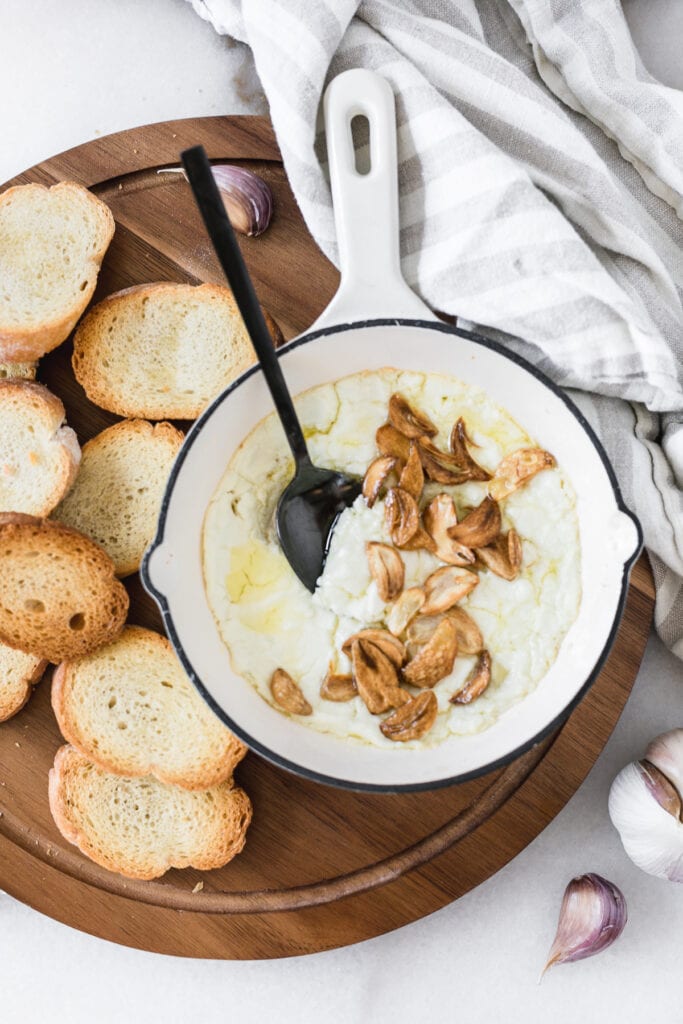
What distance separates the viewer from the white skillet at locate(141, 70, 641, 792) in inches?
67.5

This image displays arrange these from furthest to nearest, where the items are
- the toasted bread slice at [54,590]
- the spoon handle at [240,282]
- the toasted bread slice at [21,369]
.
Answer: the toasted bread slice at [21,369], the toasted bread slice at [54,590], the spoon handle at [240,282]

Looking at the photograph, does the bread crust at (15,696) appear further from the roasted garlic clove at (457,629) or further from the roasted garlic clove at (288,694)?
the roasted garlic clove at (457,629)

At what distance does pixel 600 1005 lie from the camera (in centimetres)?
218

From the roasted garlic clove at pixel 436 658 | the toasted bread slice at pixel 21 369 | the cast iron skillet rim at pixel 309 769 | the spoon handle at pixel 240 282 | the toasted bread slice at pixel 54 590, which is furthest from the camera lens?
the toasted bread slice at pixel 21 369

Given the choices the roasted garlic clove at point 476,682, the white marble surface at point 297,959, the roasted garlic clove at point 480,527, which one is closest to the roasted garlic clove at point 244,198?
the white marble surface at point 297,959

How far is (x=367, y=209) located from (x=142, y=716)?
3.80 ft

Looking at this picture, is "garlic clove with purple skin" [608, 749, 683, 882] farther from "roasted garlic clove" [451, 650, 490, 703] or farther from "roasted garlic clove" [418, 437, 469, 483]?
"roasted garlic clove" [418, 437, 469, 483]

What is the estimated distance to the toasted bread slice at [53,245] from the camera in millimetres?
1996

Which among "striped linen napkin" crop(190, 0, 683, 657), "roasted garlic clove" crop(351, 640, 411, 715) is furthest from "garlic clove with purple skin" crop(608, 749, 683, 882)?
"roasted garlic clove" crop(351, 640, 411, 715)

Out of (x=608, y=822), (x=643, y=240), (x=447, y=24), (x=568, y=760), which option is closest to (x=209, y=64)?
(x=447, y=24)

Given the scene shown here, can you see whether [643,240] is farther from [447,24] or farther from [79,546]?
[79,546]

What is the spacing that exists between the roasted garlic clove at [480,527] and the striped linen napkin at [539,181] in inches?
12.9

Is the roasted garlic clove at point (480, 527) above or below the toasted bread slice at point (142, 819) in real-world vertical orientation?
above

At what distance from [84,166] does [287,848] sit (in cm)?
155
